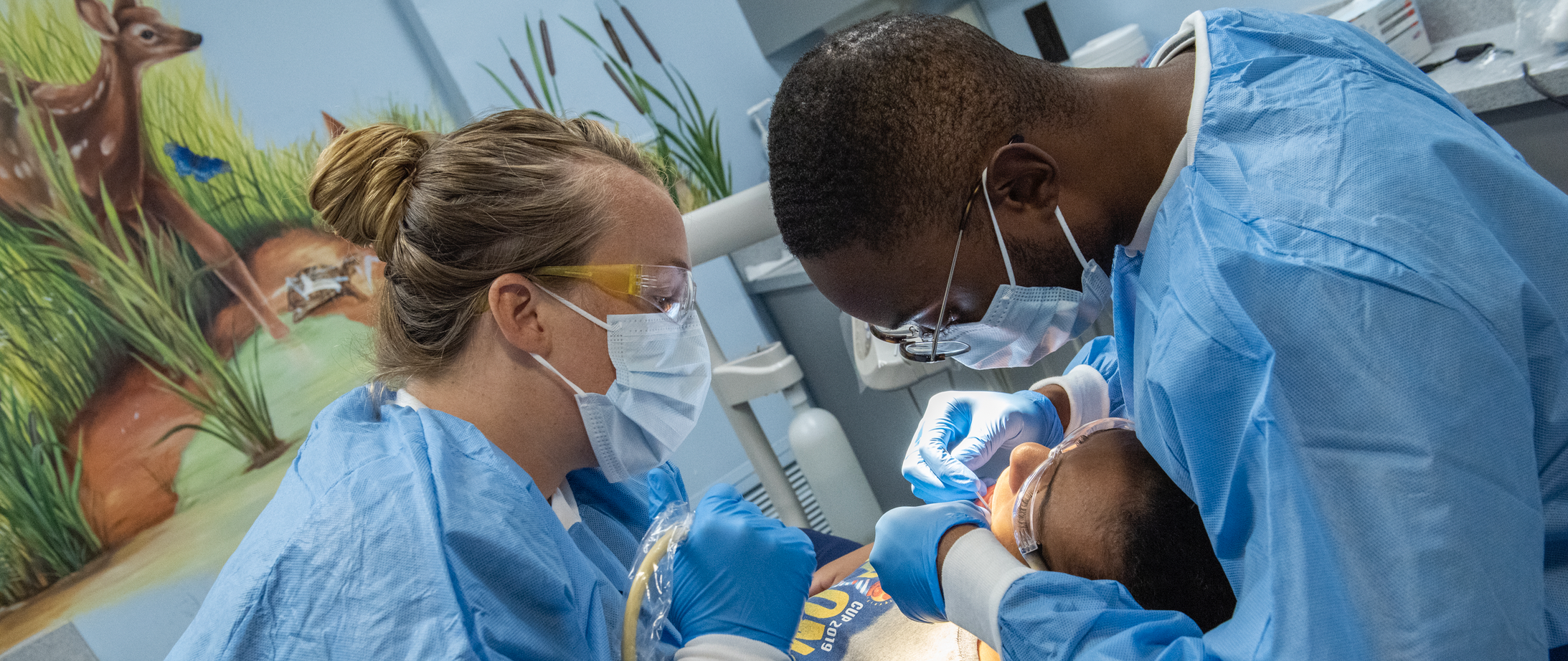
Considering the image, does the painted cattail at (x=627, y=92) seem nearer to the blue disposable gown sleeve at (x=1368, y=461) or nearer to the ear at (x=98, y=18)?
the ear at (x=98, y=18)

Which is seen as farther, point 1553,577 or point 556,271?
point 556,271

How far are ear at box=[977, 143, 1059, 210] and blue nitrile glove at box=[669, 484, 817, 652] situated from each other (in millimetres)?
702

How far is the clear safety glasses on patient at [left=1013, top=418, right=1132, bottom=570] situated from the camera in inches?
47.3

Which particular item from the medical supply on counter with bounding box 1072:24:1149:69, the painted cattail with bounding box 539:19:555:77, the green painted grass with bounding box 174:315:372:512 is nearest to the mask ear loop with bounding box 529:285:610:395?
the green painted grass with bounding box 174:315:372:512

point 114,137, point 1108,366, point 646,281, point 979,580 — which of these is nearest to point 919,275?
point 979,580

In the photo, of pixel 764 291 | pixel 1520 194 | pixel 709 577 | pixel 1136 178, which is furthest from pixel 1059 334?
pixel 764 291

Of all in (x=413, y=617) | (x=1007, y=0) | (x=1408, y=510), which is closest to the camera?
(x=1408, y=510)

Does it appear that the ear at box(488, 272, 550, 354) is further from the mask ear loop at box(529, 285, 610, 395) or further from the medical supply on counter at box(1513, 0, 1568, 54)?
the medical supply on counter at box(1513, 0, 1568, 54)

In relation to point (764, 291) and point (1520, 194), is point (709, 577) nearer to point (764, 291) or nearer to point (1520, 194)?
point (1520, 194)

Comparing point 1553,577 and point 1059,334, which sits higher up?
point 1059,334

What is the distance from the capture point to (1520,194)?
75cm

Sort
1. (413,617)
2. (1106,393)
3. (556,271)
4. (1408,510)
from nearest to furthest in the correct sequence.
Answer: (1408,510)
(413,617)
(556,271)
(1106,393)

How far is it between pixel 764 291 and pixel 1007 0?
54.2 inches

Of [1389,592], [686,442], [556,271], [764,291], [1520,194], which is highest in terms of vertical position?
[556,271]
